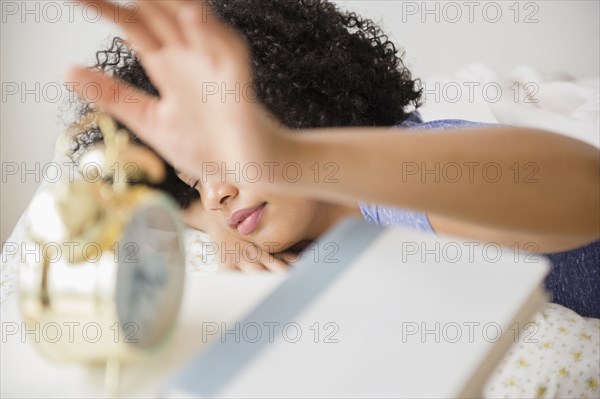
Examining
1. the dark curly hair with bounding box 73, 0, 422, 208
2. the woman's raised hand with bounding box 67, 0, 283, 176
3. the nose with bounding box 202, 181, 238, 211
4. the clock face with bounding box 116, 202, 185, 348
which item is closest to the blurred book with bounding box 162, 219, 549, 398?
the clock face with bounding box 116, 202, 185, 348

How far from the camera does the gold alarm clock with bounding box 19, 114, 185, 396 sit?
54 centimetres

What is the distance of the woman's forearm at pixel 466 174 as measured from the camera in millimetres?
517

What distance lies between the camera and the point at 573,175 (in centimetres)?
66

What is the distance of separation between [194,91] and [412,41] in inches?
54.6

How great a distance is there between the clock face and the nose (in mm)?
505

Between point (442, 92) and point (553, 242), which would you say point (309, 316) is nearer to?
point (553, 242)

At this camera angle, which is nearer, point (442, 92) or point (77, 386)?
point (77, 386)

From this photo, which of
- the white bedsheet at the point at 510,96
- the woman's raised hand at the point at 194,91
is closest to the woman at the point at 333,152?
the woman's raised hand at the point at 194,91

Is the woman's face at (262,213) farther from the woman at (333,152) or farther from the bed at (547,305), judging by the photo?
the woman at (333,152)

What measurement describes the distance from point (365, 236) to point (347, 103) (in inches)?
24.8

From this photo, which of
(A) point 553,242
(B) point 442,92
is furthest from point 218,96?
(B) point 442,92

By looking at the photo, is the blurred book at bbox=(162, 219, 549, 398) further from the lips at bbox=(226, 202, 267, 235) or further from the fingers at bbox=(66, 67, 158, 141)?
the lips at bbox=(226, 202, 267, 235)

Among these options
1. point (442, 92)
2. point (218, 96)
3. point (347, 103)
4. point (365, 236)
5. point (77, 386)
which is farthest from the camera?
point (442, 92)

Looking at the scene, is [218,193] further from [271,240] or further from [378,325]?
[378,325]
